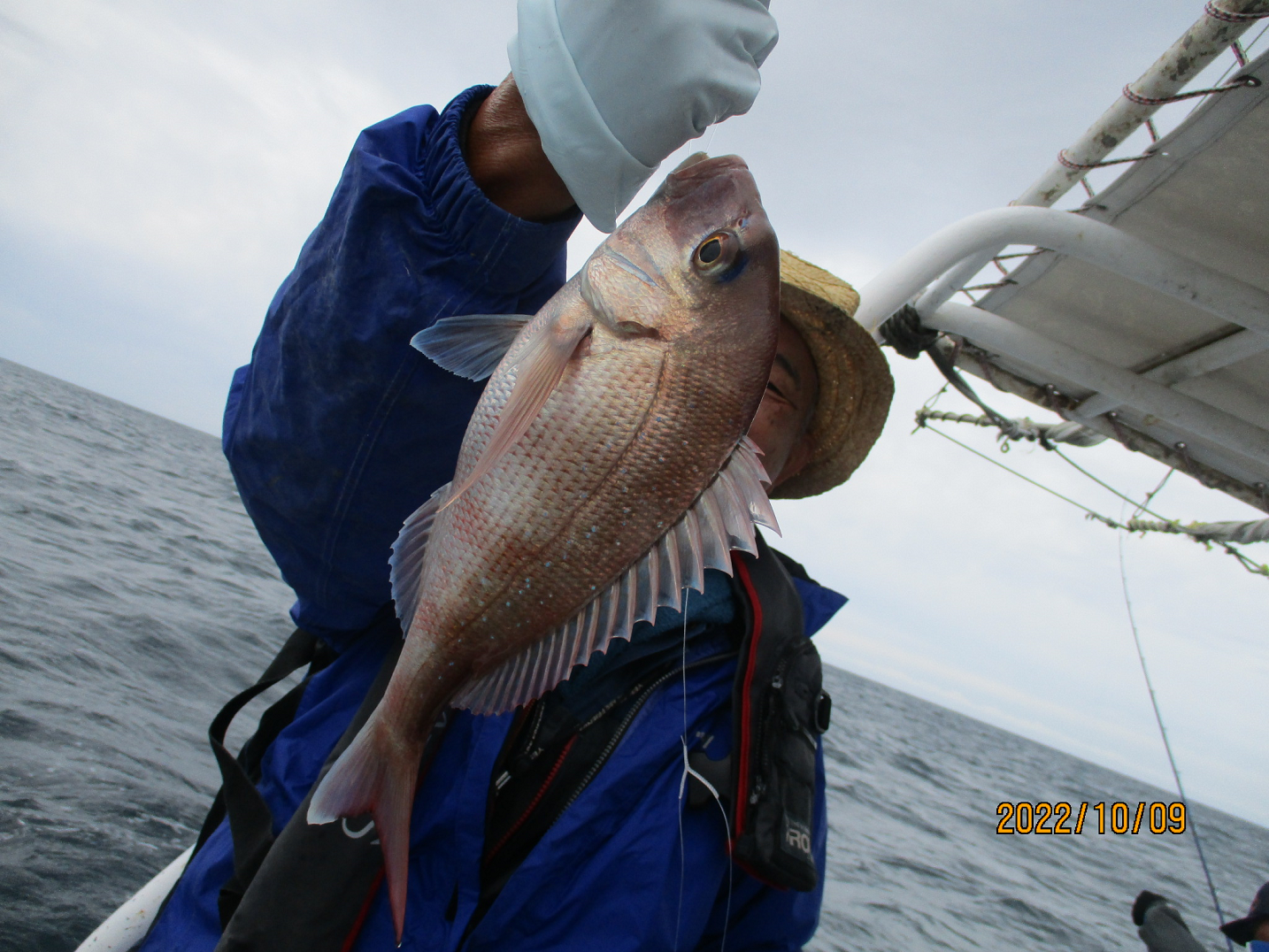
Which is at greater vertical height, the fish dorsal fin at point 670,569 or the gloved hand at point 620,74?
the gloved hand at point 620,74

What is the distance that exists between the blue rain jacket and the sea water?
0.44m

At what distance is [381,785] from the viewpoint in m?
1.27

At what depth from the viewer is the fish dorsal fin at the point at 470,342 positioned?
3.88ft

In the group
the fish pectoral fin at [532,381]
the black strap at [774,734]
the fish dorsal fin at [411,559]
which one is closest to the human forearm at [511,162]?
the fish pectoral fin at [532,381]

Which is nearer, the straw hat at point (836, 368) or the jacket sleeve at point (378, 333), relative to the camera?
the jacket sleeve at point (378, 333)

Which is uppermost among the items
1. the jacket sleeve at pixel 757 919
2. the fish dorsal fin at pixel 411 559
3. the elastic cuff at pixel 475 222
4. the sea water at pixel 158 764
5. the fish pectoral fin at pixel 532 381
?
the elastic cuff at pixel 475 222

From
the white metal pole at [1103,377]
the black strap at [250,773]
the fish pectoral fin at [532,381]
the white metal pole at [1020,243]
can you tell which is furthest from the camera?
the white metal pole at [1103,377]

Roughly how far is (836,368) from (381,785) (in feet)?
6.04

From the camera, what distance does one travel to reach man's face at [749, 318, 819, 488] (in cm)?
230

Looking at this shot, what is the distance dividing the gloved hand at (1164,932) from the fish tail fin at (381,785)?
3.89 m

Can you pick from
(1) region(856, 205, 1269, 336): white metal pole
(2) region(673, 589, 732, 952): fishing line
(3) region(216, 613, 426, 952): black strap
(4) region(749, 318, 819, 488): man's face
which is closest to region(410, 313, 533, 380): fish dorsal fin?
(2) region(673, 589, 732, 952): fishing line

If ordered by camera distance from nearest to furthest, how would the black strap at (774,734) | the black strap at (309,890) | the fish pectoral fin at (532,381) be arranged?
the fish pectoral fin at (532,381) → the black strap at (309,890) → the black strap at (774,734)

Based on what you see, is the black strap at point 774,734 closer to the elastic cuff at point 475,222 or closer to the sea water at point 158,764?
the sea water at point 158,764

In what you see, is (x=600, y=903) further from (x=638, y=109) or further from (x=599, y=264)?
(x=638, y=109)
